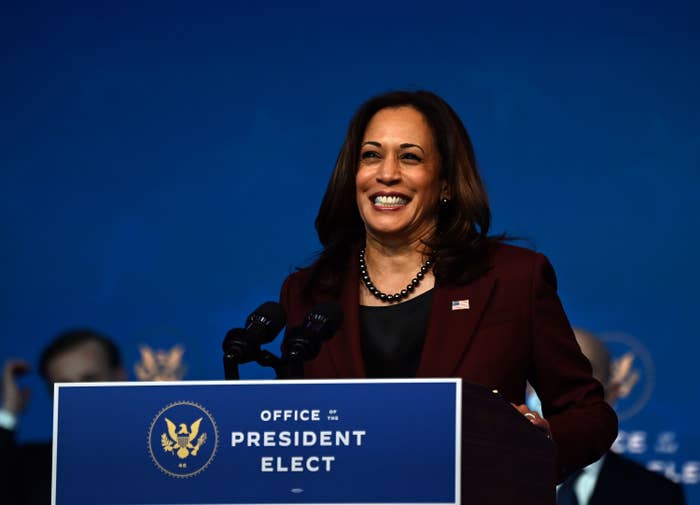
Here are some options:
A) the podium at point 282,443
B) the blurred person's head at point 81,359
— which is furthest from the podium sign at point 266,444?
the blurred person's head at point 81,359

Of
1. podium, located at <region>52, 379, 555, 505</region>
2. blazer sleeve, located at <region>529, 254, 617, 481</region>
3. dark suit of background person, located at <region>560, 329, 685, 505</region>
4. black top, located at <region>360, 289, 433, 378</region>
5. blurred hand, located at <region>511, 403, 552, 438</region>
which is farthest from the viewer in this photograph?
dark suit of background person, located at <region>560, 329, 685, 505</region>

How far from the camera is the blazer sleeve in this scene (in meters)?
2.18

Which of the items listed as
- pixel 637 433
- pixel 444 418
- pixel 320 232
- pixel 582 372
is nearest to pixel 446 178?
pixel 320 232

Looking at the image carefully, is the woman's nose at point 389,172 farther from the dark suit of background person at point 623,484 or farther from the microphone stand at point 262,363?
the dark suit of background person at point 623,484

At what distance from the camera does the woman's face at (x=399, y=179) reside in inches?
92.5

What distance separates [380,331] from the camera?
2.32 meters

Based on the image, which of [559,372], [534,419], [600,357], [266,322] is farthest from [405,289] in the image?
[600,357]

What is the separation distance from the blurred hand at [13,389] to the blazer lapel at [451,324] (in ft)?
8.45

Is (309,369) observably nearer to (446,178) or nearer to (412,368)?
(412,368)

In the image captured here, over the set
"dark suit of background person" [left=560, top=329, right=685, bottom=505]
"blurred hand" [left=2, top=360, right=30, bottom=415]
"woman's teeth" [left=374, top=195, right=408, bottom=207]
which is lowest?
"dark suit of background person" [left=560, top=329, right=685, bottom=505]

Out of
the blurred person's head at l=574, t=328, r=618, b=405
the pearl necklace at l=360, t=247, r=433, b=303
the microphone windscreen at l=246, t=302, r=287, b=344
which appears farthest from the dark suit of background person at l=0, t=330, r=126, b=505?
the microphone windscreen at l=246, t=302, r=287, b=344

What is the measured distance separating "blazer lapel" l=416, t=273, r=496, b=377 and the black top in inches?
2.3

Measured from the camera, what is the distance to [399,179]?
7.69ft

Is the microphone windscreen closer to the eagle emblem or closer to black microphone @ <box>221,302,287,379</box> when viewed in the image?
black microphone @ <box>221,302,287,379</box>
